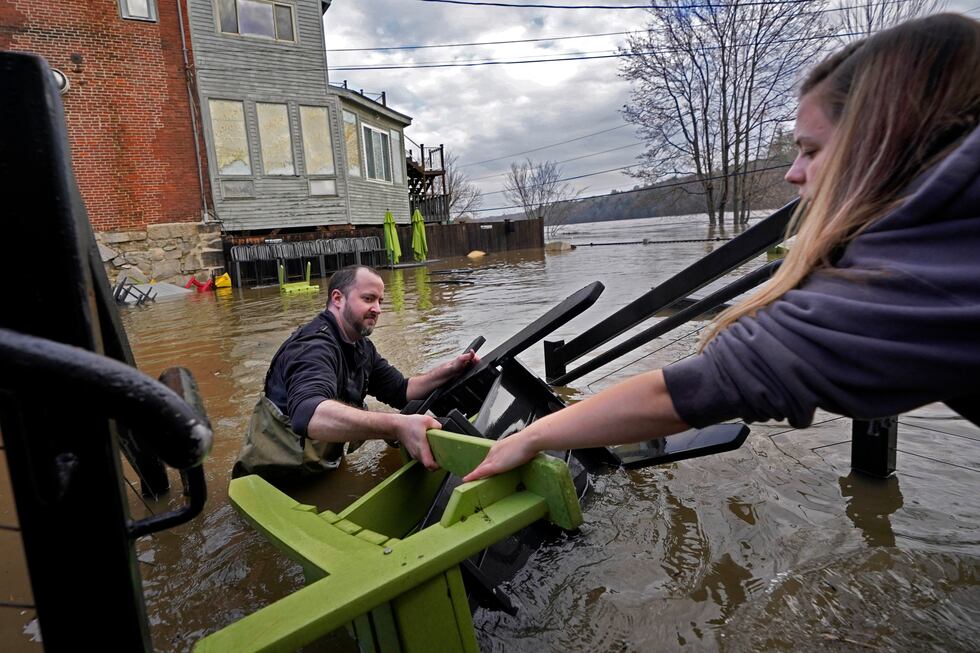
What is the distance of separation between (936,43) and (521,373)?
178cm

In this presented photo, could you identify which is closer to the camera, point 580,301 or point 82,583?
point 82,583

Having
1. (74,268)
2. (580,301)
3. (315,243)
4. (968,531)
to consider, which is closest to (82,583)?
(74,268)

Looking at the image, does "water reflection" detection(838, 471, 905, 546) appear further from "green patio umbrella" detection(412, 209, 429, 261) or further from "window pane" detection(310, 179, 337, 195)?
"green patio umbrella" detection(412, 209, 429, 261)

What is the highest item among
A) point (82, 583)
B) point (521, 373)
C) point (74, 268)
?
point (74, 268)

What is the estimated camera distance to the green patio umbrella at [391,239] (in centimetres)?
1662

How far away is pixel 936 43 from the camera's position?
106cm

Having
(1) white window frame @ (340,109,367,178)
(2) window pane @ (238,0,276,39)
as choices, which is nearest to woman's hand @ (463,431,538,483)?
(1) white window frame @ (340,109,367,178)

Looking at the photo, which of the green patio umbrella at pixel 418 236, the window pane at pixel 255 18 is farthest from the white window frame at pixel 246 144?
the green patio umbrella at pixel 418 236

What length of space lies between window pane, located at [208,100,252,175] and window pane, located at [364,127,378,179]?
13.8 feet

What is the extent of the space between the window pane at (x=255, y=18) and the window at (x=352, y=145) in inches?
117

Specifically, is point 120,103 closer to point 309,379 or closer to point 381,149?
point 381,149

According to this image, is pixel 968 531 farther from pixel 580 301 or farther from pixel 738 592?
pixel 580 301

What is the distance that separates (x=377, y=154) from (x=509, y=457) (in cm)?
1936

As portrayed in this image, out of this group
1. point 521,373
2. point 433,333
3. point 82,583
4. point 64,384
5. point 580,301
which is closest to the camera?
point 64,384
